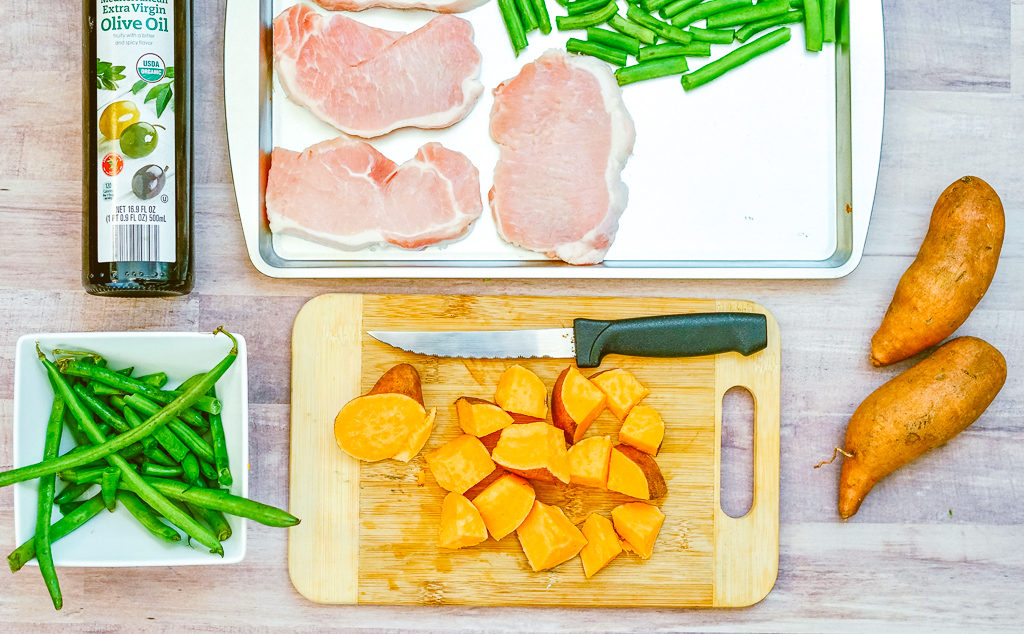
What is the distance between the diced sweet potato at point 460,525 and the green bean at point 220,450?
47 centimetres

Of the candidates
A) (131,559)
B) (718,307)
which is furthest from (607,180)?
(131,559)

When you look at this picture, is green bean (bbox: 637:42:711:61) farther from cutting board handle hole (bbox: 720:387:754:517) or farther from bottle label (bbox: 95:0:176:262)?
bottle label (bbox: 95:0:176:262)

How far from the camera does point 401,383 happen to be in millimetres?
1710

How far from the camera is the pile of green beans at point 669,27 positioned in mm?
1832

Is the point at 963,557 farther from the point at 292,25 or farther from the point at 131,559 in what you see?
the point at 292,25

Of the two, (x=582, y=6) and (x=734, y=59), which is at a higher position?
(x=582, y=6)

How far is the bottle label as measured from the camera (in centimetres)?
164

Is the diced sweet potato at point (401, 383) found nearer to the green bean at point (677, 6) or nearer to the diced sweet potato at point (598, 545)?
the diced sweet potato at point (598, 545)

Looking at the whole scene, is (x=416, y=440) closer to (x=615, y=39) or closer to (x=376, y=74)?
Result: (x=376, y=74)

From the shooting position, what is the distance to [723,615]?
183cm

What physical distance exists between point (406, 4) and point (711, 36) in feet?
2.40

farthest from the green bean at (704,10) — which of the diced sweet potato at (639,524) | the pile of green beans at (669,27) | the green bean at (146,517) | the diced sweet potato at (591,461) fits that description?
the green bean at (146,517)

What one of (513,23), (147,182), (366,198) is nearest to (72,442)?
(147,182)

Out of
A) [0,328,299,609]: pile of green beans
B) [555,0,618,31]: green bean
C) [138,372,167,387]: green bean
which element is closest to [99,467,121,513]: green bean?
[0,328,299,609]: pile of green beans
